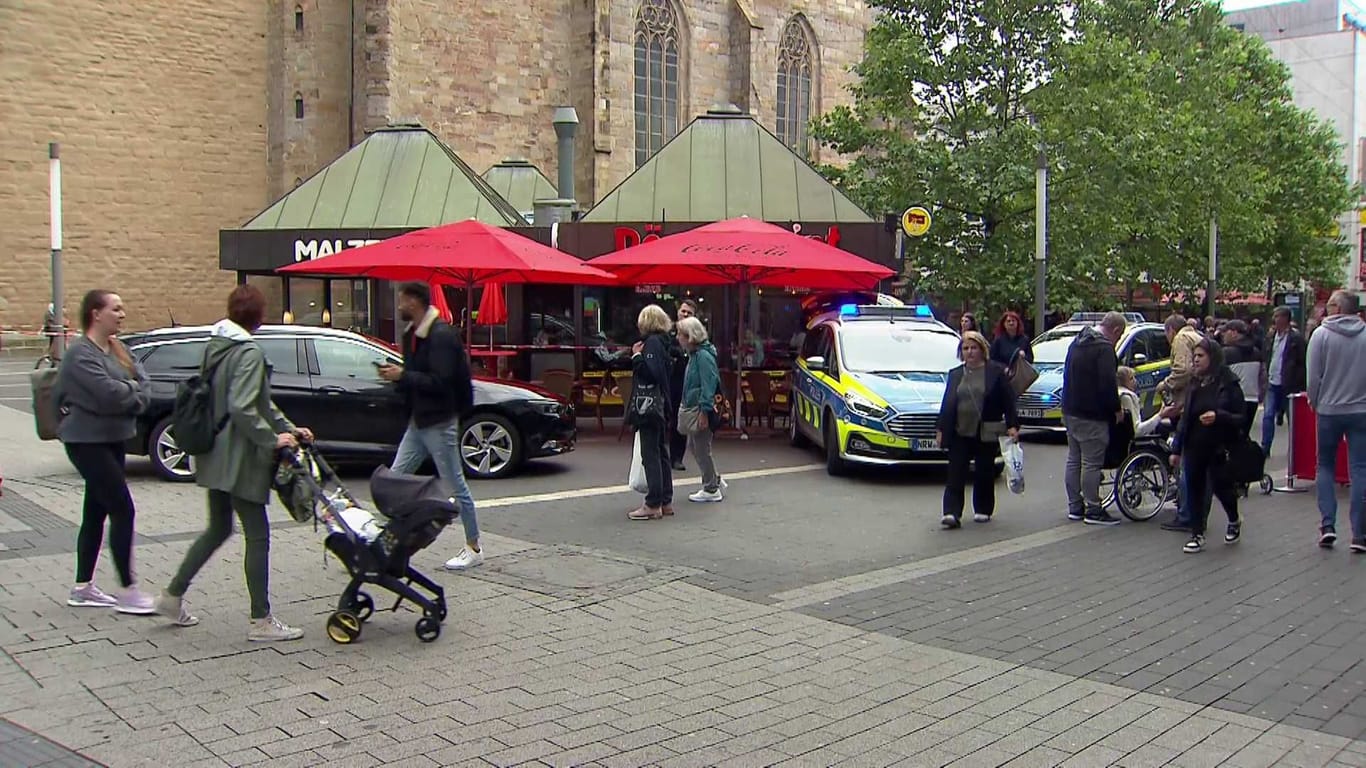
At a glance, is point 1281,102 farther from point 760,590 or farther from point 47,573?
point 47,573

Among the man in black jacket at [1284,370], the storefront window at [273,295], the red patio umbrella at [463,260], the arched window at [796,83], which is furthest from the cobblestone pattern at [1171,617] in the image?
the arched window at [796,83]

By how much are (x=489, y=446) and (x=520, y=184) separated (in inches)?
663

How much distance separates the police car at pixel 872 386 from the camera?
37.3 ft

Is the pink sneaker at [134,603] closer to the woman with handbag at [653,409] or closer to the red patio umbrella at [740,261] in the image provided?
the woman with handbag at [653,409]

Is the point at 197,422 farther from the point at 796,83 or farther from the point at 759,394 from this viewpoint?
the point at 796,83

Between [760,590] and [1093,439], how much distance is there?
3801 mm

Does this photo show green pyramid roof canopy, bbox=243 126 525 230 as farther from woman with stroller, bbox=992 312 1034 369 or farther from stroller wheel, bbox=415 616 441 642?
stroller wheel, bbox=415 616 441 642

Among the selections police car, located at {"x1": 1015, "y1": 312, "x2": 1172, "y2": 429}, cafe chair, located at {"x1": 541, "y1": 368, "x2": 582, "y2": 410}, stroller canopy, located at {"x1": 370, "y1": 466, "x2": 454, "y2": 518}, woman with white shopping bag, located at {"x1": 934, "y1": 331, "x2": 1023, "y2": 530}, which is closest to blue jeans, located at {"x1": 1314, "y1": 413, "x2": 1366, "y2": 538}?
woman with white shopping bag, located at {"x1": 934, "y1": 331, "x2": 1023, "y2": 530}

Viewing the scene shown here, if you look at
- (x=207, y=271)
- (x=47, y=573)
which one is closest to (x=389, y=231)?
(x=47, y=573)

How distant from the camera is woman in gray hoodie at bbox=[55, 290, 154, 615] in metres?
5.89

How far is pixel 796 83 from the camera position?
39.6 metres

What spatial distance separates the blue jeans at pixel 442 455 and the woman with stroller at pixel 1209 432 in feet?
16.6

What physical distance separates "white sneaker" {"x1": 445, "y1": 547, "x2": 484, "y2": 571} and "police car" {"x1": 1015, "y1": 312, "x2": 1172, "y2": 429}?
971 centimetres

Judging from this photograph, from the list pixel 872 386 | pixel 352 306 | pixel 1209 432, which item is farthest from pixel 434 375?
pixel 352 306
